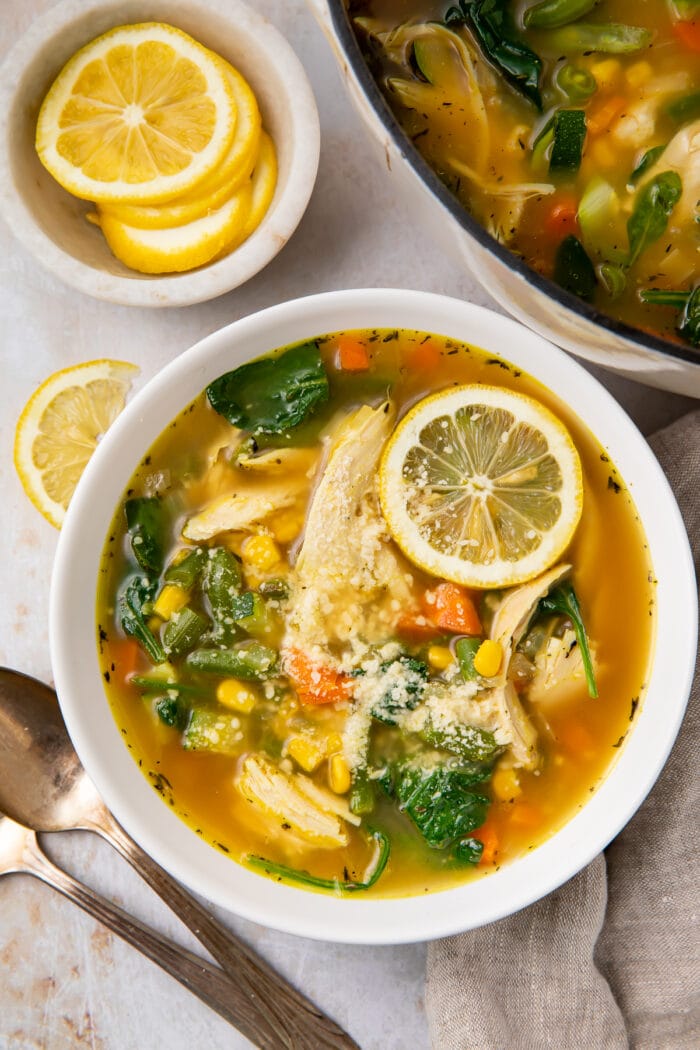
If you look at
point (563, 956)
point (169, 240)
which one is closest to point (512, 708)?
point (563, 956)

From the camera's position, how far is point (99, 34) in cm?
274

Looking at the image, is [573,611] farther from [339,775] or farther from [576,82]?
[576,82]

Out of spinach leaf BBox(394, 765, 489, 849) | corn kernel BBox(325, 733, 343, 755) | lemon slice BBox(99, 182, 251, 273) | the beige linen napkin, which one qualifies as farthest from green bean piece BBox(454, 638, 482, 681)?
lemon slice BBox(99, 182, 251, 273)

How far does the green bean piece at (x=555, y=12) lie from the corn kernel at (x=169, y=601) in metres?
1.55

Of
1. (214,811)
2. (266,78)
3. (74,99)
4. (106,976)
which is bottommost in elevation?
(106,976)

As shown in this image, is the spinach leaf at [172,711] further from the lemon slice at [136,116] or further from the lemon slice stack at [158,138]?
the lemon slice at [136,116]

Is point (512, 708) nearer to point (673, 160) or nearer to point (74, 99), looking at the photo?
A: point (673, 160)

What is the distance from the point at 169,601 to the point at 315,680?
42 cm

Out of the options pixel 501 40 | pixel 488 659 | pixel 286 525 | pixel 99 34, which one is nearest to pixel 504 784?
pixel 488 659

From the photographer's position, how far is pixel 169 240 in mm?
2703

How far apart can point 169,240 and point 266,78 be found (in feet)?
1.69

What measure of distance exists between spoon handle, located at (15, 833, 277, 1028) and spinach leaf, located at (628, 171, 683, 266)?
87.6 inches

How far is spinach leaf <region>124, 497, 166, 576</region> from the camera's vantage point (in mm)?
2561

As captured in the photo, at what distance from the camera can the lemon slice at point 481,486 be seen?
8.25 ft
